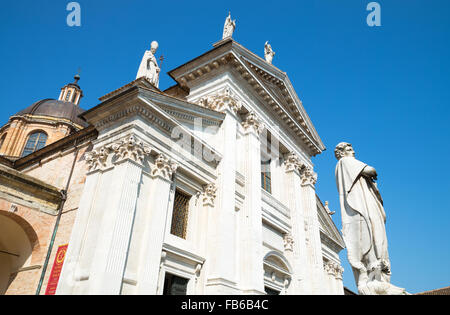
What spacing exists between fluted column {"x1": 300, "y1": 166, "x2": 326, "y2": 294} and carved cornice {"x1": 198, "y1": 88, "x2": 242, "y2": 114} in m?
6.89

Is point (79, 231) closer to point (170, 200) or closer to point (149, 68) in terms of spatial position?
point (170, 200)

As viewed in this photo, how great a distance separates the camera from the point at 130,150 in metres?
9.15

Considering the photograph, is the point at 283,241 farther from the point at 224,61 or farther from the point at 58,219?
the point at 58,219

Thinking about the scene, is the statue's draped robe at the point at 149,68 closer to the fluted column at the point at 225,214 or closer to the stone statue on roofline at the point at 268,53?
the fluted column at the point at 225,214

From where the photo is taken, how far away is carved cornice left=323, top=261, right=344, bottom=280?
1962 cm

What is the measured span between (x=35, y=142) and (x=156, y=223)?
23608 millimetres

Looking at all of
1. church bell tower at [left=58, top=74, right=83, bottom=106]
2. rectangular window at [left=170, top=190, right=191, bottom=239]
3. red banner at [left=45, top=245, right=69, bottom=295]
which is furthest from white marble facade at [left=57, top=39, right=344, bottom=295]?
church bell tower at [left=58, top=74, right=83, bottom=106]

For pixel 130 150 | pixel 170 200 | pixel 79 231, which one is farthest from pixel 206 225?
pixel 79 231

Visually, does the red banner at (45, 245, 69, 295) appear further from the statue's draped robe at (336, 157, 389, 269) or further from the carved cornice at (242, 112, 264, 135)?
the carved cornice at (242, 112, 264, 135)

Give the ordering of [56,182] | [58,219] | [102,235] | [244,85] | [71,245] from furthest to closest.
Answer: [244,85]
[56,182]
[58,219]
[71,245]
[102,235]

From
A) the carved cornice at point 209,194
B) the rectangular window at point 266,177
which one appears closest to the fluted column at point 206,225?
the carved cornice at point 209,194
